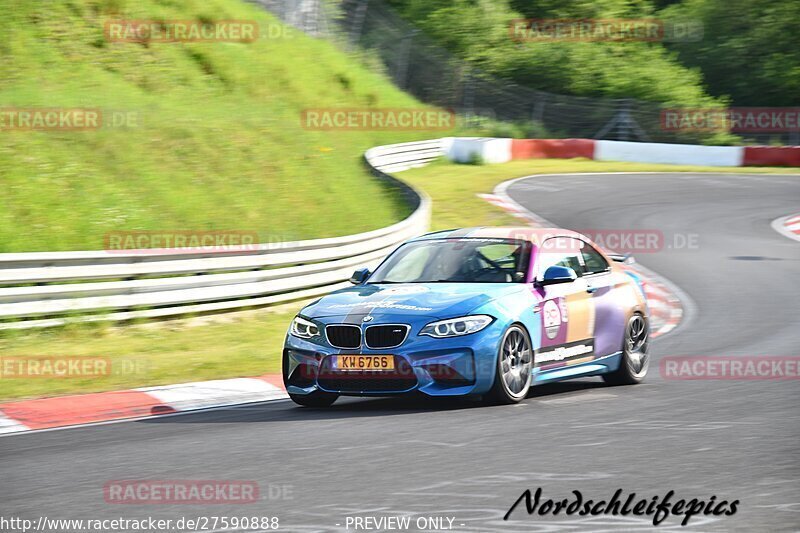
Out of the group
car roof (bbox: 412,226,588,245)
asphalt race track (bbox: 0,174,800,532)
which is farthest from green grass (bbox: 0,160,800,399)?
car roof (bbox: 412,226,588,245)

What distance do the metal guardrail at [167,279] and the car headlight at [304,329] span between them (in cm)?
442

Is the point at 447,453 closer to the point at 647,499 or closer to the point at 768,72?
the point at 647,499

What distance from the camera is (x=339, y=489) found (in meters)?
5.99

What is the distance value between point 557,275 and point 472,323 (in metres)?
1.10

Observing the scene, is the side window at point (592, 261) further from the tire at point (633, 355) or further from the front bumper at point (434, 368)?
the front bumper at point (434, 368)

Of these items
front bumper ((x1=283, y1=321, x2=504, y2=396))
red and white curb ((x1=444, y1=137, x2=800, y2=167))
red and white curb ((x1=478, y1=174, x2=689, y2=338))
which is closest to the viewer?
front bumper ((x1=283, y1=321, x2=504, y2=396))

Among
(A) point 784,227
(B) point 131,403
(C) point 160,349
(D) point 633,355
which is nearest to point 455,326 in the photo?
(D) point 633,355

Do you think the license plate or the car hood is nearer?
the license plate

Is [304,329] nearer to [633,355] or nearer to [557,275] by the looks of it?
[557,275]

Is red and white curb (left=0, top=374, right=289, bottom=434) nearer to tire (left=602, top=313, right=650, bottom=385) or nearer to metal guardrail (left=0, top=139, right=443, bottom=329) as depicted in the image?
metal guardrail (left=0, top=139, right=443, bottom=329)

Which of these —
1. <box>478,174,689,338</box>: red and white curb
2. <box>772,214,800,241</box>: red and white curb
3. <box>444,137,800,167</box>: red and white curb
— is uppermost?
<box>478,174,689,338</box>: red and white curb

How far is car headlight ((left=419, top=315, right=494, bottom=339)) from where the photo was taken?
8.51 meters

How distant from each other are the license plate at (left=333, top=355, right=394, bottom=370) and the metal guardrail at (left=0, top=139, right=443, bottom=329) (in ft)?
16.4

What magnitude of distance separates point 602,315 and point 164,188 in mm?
11403
